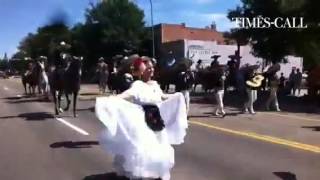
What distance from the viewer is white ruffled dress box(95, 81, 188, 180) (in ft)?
25.5

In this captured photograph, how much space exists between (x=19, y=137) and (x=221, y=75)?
26.3ft

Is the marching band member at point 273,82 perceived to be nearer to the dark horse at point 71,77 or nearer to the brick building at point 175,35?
the dark horse at point 71,77

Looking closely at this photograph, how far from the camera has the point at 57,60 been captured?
21.2 metres

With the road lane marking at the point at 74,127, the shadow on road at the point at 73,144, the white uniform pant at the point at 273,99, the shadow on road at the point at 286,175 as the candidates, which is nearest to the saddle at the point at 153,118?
the shadow on road at the point at 286,175

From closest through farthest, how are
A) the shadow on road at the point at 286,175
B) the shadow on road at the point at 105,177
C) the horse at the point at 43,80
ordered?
1. the shadow on road at the point at 105,177
2. the shadow on road at the point at 286,175
3. the horse at the point at 43,80

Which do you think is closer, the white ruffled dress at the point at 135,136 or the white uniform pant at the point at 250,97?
the white ruffled dress at the point at 135,136

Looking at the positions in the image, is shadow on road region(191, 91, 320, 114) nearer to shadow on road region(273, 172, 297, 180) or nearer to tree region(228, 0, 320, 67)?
tree region(228, 0, 320, 67)

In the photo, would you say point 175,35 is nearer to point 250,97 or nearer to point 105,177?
point 250,97

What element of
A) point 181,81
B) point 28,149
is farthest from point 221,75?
point 28,149

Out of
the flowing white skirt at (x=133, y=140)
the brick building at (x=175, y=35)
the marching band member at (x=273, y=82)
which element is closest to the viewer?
the flowing white skirt at (x=133, y=140)

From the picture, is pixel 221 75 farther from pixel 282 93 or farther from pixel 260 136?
pixel 282 93

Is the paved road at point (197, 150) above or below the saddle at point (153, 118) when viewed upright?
below

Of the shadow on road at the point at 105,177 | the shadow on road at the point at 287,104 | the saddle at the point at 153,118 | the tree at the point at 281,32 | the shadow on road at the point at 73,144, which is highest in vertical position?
the tree at the point at 281,32

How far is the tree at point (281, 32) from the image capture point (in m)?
31.6
